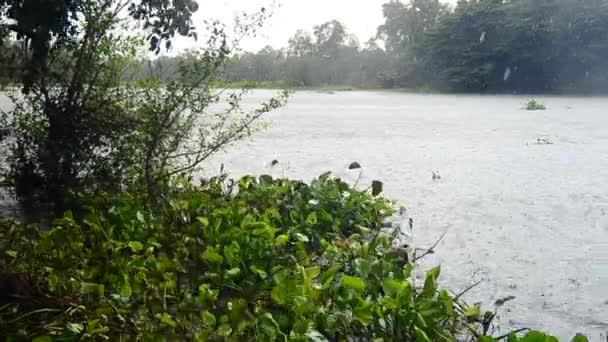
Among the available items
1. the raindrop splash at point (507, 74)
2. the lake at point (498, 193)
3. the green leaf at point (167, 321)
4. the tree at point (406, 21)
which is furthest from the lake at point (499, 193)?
the tree at point (406, 21)

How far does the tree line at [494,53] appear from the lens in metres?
17.6

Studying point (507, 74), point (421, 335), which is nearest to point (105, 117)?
point (421, 335)

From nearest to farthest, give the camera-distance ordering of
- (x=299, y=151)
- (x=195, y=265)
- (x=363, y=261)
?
(x=363, y=261) < (x=195, y=265) < (x=299, y=151)

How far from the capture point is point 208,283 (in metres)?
1.45

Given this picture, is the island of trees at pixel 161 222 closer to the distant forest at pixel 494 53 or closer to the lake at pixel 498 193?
the lake at pixel 498 193

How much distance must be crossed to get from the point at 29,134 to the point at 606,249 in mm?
2119

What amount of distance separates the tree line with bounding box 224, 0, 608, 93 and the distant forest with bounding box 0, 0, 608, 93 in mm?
28

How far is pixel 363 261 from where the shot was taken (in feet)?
4.83

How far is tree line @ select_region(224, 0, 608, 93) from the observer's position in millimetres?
17578

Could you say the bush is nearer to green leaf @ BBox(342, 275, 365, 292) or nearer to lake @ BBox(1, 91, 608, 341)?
green leaf @ BBox(342, 275, 365, 292)

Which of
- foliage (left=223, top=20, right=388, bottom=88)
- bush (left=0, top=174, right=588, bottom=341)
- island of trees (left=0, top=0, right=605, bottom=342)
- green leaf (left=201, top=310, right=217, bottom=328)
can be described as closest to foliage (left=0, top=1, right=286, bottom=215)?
island of trees (left=0, top=0, right=605, bottom=342)

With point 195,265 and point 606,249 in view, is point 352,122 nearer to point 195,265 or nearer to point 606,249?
point 606,249

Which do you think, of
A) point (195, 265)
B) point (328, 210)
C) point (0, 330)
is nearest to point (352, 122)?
point (328, 210)

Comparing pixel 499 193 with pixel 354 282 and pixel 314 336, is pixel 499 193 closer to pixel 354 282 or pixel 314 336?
pixel 354 282
